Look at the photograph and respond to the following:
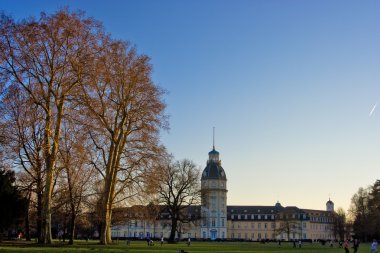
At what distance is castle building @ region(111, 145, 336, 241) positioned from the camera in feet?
479

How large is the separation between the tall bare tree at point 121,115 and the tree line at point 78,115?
0.27ft

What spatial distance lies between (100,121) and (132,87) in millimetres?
3753

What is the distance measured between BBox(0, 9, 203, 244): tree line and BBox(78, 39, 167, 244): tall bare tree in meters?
0.08

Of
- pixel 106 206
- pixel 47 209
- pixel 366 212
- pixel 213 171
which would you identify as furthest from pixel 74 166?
pixel 213 171

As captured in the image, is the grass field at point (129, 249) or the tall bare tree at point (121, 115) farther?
the tall bare tree at point (121, 115)

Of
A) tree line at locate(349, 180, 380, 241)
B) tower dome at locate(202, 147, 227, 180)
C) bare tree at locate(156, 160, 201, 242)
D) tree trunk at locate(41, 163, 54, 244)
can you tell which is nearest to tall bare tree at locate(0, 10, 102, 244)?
tree trunk at locate(41, 163, 54, 244)

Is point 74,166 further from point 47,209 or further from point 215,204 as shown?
point 215,204

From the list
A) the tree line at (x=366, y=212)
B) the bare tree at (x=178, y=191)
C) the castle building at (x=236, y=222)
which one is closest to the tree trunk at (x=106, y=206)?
the bare tree at (x=178, y=191)

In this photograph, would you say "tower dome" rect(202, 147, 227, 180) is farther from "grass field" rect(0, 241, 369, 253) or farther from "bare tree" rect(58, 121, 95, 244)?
"bare tree" rect(58, 121, 95, 244)

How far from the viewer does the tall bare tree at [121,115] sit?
126ft

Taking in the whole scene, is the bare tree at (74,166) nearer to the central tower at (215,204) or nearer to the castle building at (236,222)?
the central tower at (215,204)

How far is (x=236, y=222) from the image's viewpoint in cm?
16300

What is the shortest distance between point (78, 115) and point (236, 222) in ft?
429

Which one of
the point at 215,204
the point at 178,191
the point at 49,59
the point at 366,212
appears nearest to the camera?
the point at 49,59
